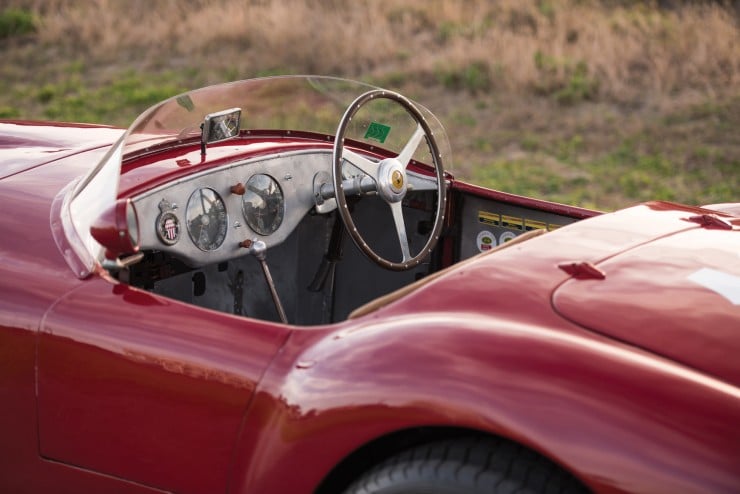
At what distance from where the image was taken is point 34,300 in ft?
9.66

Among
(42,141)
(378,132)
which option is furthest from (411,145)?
(42,141)

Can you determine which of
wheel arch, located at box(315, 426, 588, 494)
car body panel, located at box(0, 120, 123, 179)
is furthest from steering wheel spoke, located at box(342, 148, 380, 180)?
wheel arch, located at box(315, 426, 588, 494)

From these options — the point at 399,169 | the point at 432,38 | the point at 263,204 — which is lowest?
the point at 432,38

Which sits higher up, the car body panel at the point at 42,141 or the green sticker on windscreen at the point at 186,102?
the green sticker on windscreen at the point at 186,102

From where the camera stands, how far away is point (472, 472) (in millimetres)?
2219

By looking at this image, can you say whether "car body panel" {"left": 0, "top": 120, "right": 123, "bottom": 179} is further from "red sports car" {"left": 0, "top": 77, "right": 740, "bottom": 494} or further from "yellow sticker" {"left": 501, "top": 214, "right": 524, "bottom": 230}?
"yellow sticker" {"left": 501, "top": 214, "right": 524, "bottom": 230}

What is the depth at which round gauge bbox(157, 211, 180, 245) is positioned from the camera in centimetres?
334

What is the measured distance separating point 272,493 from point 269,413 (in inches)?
7.7

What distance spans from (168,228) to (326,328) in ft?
3.07

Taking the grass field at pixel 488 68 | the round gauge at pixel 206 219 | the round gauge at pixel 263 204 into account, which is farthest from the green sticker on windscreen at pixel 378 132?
the grass field at pixel 488 68

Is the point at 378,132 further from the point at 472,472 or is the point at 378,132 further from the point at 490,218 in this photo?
the point at 472,472

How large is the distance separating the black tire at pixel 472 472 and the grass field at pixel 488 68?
5.91 meters

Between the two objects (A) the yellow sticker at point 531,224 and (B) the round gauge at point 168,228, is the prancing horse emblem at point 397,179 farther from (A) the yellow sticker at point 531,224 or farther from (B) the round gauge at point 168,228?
(B) the round gauge at point 168,228

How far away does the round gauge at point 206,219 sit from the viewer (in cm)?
350
